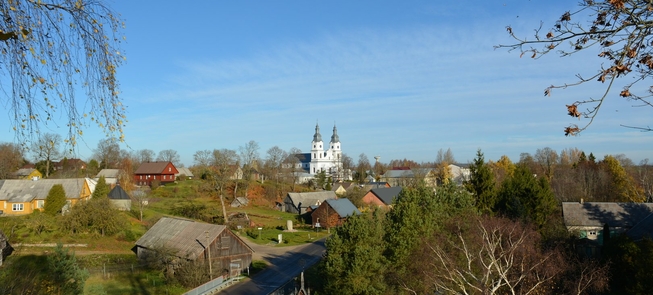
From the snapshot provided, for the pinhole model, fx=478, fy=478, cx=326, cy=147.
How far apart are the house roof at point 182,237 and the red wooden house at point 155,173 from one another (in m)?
47.4

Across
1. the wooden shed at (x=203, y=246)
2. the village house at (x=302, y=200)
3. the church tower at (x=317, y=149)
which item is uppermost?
the church tower at (x=317, y=149)

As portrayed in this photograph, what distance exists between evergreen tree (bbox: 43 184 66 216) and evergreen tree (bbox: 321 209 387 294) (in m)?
32.2

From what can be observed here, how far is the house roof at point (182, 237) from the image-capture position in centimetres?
2995

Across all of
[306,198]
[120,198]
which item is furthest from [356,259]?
[306,198]

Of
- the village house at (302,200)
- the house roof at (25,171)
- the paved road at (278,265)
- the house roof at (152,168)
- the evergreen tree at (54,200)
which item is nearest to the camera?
the paved road at (278,265)

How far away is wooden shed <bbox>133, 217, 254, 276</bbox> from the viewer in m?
29.8

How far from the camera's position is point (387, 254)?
22.2 metres

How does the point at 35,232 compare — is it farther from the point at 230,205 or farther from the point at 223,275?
the point at 230,205

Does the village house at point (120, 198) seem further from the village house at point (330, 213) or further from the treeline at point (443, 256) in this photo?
the treeline at point (443, 256)

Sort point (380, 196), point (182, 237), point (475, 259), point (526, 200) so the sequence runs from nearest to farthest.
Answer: point (475, 259)
point (182, 237)
point (526, 200)
point (380, 196)

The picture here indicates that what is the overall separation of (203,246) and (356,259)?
1355 cm

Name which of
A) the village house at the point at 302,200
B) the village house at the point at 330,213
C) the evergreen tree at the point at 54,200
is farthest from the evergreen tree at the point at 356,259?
the village house at the point at 302,200

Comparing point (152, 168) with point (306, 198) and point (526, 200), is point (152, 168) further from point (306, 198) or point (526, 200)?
point (526, 200)

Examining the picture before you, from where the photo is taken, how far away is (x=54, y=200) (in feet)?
141
